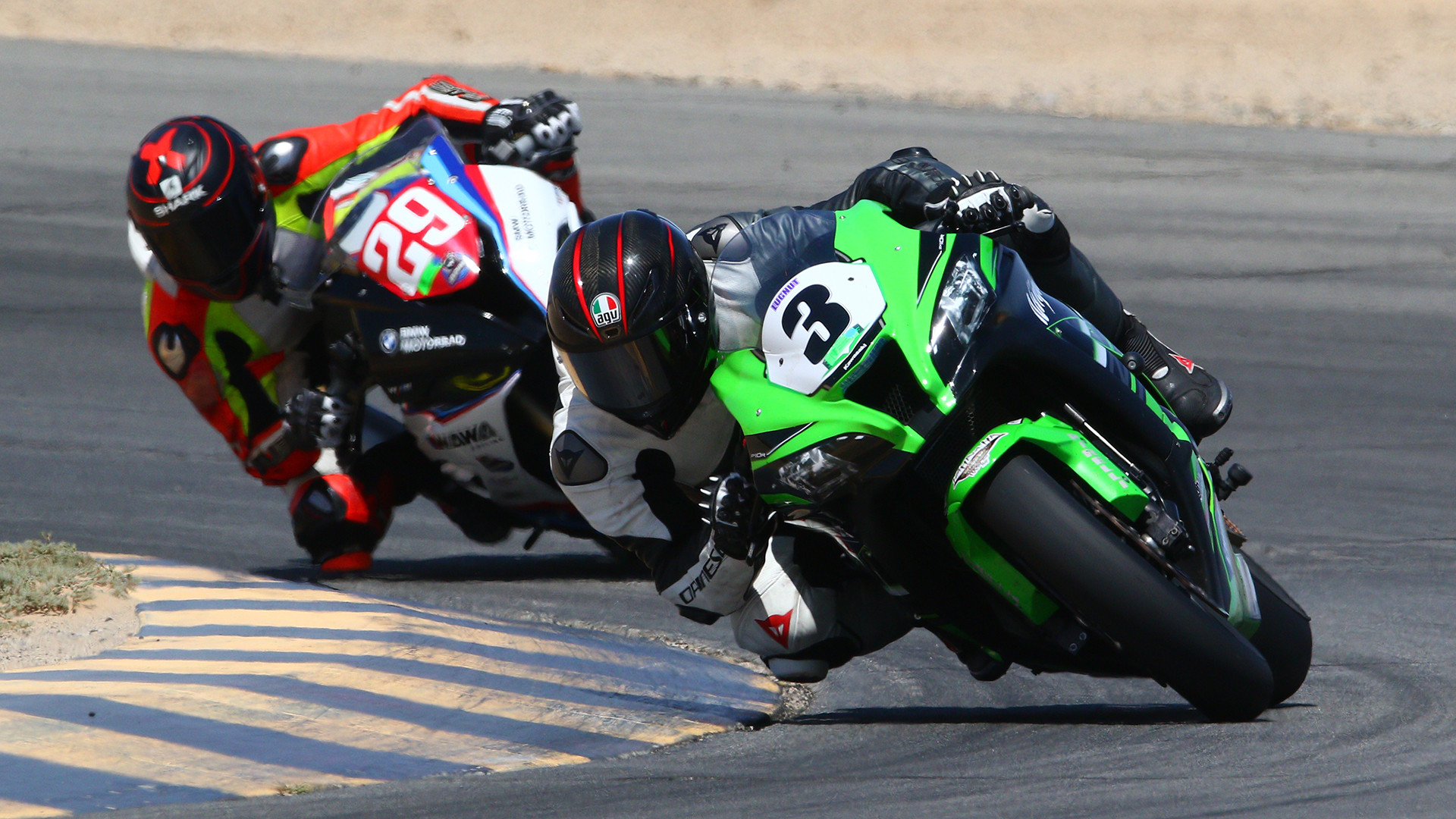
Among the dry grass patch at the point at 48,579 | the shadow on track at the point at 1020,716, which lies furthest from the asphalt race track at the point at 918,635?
the dry grass patch at the point at 48,579

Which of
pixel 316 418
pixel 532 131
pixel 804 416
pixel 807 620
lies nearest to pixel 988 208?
pixel 804 416

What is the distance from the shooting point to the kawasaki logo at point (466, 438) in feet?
20.2

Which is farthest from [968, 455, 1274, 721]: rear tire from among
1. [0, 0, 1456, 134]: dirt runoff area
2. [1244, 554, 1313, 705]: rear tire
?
[0, 0, 1456, 134]: dirt runoff area

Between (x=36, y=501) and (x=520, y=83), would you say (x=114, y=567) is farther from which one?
(x=520, y=83)

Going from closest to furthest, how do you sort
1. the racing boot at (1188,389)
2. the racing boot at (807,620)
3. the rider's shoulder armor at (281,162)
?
the racing boot at (807,620)
the racing boot at (1188,389)
the rider's shoulder armor at (281,162)

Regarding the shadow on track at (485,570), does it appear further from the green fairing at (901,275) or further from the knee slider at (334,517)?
the green fairing at (901,275)

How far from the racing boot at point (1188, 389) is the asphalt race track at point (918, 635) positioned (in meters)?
0.74

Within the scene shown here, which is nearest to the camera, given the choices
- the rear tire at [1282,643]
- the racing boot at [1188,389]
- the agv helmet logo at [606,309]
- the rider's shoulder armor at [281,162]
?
the agv helmet logo at [606,309]

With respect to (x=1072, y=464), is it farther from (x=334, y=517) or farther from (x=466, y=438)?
(x=334, y=517)

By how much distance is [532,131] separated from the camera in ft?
21.9

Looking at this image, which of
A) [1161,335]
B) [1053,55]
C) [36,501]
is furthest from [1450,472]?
[1053,55]

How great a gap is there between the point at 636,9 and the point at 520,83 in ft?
9.06

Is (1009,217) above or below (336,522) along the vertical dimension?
above

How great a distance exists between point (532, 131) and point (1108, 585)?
12.0 feet
